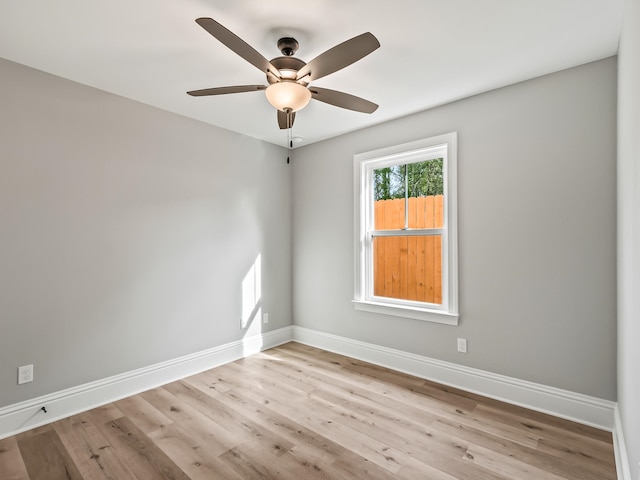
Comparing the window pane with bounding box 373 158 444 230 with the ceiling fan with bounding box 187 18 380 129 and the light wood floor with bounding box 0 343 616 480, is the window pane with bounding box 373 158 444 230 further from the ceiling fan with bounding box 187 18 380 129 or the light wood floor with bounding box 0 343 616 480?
the light wood floor with bounding box 0 343 616 480

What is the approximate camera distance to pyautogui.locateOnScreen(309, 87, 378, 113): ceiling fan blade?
2121mm

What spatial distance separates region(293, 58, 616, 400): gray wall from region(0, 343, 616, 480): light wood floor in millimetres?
477

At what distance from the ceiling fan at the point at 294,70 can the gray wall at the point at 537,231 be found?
1229 millimetres

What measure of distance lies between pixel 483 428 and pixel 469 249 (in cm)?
137

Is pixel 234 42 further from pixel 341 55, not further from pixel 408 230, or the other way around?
pixel 408 230

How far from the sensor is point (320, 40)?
2.09 m

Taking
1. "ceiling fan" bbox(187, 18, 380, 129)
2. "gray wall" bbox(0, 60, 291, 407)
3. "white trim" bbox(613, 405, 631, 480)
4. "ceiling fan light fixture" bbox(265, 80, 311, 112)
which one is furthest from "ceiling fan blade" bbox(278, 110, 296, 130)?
"white trim" bbox(613, 405, 631, 480)

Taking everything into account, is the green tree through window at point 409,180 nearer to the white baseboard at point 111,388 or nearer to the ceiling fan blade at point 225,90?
the ceiling fan blade at point 225,90

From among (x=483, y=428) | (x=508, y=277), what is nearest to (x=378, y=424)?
(x=483, y=428)

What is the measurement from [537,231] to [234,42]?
2438 mm

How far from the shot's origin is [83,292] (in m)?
2.63

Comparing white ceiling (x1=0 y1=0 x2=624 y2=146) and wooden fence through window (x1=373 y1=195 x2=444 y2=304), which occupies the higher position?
white ceiling (x1=0 y1=0 x2=624 y2=146)

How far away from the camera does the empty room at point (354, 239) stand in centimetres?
192

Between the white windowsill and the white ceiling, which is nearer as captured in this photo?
the white ceiling
